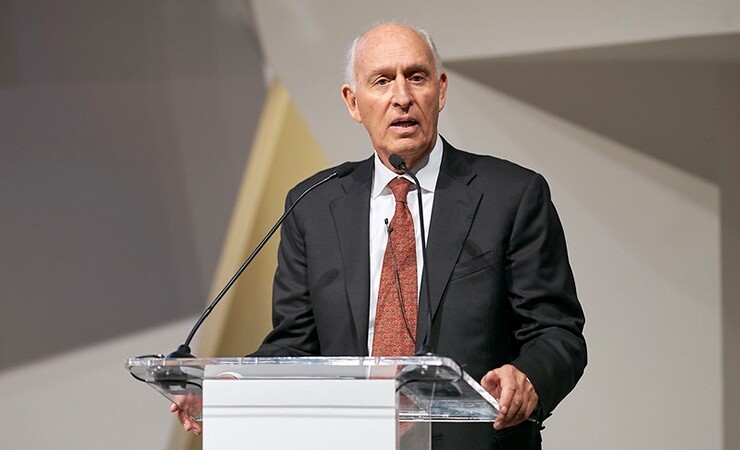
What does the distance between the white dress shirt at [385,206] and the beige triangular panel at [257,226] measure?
4.60ft

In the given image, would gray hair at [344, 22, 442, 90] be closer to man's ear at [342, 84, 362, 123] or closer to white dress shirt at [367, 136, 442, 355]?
man's ear at [342, 84, 362, 123]

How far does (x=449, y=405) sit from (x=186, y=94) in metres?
2.23

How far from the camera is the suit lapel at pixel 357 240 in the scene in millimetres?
2111

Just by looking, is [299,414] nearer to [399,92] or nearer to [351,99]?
[399,92]

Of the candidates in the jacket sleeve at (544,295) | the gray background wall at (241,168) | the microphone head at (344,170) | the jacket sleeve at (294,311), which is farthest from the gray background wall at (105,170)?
the jacket sleeve at (544,295)

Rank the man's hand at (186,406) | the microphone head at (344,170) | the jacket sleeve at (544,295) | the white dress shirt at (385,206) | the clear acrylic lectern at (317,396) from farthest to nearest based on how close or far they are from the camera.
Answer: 1. the white dress shirt at (385,206)
2. the microphone head at (344,170)
3. the jacket sleeve at (544,295)
4. the man's hand at (186,406)
5. the clear acrylic lectern at (317,396)

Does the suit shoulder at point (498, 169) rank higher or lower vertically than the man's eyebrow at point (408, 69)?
lower

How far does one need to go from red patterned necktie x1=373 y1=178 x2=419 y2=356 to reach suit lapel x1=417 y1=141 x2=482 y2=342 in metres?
0.04

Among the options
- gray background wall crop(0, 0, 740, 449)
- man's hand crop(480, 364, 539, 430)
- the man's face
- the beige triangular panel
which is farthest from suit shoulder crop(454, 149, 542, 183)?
the beige triangular panel

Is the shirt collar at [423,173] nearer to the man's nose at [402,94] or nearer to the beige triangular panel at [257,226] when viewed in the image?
the man's nose at [402,94]

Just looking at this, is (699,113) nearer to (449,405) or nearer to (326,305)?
(326,305)

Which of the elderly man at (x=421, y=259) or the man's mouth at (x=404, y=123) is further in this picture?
the man's mouth at (x=404, y=123)

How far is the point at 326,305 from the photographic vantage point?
217cm

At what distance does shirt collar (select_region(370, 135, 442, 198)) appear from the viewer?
7.34ft
